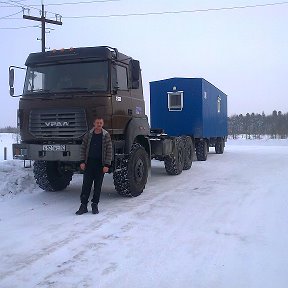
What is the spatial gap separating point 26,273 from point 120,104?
14.9ft

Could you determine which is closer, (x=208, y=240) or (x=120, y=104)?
(x=208, y=240)

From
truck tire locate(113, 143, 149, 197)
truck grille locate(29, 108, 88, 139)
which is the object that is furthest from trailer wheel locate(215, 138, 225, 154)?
truck grille locate(29, 108, 88, 139)

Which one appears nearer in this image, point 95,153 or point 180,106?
point 95,153

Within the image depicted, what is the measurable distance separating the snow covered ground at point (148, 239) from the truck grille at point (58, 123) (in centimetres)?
145

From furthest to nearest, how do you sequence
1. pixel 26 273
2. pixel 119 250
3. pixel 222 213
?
pixel 222 213 → pixel 119 250 → pixel 26 273

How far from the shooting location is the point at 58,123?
25.5ft

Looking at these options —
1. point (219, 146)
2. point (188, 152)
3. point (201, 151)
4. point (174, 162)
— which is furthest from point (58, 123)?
point (219, 146)

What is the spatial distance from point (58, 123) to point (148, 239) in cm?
336

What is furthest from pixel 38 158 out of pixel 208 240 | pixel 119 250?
pixel 208 240

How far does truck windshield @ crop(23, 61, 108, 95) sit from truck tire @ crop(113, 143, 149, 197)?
164 centimetres

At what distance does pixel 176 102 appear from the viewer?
16172 millimetres

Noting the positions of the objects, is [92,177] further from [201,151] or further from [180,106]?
[201,151]

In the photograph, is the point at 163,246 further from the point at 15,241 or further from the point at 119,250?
the point at 15,241

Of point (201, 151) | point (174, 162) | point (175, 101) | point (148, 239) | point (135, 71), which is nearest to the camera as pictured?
point (148, 239)
